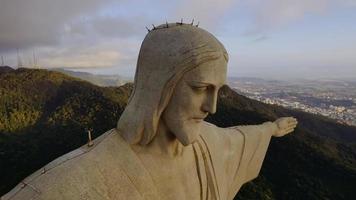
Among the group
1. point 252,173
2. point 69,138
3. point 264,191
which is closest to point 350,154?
point 264,191

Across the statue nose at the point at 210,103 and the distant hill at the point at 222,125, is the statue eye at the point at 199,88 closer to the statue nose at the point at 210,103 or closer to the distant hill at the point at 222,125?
the statue nose at the point at 210,103

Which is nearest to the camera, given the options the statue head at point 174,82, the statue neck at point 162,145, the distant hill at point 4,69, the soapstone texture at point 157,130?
the soapstone texture at point 157,130

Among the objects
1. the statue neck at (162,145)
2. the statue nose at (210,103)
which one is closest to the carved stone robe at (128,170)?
the statue neck at (162,145)

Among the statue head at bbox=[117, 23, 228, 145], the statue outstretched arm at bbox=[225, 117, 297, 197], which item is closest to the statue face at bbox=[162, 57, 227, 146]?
the statue head at bbox=[117, 23, 228, 145]

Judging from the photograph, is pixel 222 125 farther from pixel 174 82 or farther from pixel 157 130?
pixel 174 82

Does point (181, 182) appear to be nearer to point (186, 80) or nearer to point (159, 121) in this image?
point (159, 121)

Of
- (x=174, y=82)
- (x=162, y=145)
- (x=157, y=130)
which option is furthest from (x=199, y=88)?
(x=162, y=145)
